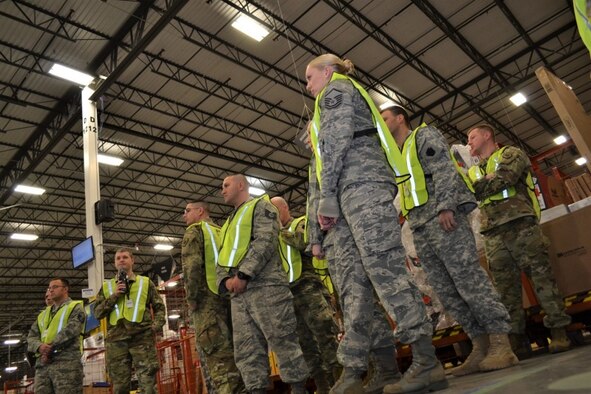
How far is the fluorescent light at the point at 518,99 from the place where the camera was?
688 inches

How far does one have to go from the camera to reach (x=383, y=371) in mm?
2859

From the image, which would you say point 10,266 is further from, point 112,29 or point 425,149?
point 425,149

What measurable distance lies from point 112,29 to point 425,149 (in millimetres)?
10978

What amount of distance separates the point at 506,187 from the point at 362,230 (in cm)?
187

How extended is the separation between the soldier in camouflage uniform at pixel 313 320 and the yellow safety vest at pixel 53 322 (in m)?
2.98

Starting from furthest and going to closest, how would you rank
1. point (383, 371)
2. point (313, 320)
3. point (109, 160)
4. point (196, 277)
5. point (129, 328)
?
point (109, 160) < point (129, 328) < point (313, 320) < point (196, 277) < point (383, 371)

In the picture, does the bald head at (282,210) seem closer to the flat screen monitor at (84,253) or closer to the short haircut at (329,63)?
the short haircut at (329,63)

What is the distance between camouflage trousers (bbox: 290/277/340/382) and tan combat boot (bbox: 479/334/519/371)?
1407 mm

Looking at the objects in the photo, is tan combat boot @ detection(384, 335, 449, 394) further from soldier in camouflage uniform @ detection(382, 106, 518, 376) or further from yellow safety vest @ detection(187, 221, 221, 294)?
yellow safety vest @ detection(187, 221, 221, 294)

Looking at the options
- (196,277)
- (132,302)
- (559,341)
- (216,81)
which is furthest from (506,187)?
(216,81)

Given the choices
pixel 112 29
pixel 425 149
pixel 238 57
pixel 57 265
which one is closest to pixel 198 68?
pixel 238 57

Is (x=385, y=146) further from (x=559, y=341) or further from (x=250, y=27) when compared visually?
(x=250, y=27)

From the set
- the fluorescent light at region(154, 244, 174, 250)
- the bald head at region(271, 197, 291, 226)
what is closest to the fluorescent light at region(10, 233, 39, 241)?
the fluorescent light at region(154, 244, 174, 250)

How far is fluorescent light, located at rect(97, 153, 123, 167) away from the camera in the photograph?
16342mm
